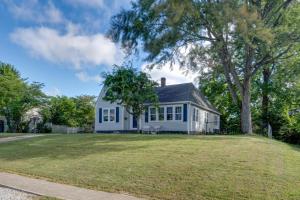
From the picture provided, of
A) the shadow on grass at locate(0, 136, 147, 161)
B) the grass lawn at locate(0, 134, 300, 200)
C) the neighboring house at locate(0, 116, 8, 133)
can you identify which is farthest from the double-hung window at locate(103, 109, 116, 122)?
the neighboring house at locate(0, 116, 8, 133)

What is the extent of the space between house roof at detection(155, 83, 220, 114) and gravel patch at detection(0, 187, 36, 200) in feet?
60.9

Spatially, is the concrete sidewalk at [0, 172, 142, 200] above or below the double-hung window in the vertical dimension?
below

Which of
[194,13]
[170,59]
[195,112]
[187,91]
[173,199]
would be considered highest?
[194,13]

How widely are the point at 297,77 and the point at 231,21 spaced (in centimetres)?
1370

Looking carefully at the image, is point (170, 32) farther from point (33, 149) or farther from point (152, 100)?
point (33, 149)

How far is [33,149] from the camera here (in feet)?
52.1

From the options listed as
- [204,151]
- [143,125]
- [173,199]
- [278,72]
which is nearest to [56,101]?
[143,125]

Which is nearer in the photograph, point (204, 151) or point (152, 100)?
point (204, 151)

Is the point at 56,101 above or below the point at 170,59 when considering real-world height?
below

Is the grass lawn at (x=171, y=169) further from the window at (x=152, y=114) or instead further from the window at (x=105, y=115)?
the window at (x=105, y=115)

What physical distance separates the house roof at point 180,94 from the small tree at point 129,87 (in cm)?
266

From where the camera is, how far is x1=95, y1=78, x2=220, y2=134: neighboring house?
85.1 ft

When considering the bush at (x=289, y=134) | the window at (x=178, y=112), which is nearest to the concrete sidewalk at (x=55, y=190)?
the window at (x=178, y=112)

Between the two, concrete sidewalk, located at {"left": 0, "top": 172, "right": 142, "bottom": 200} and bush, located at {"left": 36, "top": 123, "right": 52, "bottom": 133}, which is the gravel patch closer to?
concrete sidewalk, located at {"left": 0, "top": 172, "right": 142, "bottom": 200}
